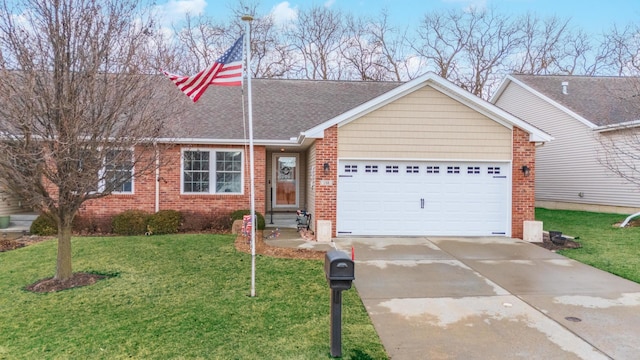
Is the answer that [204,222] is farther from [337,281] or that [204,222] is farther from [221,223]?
[337,281]

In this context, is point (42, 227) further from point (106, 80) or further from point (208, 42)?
point (208, 42)

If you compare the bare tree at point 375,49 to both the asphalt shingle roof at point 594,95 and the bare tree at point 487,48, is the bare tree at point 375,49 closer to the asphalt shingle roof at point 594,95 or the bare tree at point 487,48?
the bare tree at point 487,48

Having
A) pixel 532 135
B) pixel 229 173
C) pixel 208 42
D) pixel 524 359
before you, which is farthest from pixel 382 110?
pixel 208 42

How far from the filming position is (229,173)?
12797 mm

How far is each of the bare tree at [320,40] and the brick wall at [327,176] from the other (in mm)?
20097

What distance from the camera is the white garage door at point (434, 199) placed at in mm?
10992

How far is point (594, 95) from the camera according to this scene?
17969mm

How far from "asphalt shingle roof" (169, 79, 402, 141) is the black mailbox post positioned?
821cm

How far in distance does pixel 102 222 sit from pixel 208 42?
1890 centimetres

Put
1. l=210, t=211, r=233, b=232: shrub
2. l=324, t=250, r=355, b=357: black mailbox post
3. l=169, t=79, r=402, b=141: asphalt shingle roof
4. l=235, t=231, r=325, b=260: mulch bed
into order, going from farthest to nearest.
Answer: l=169, t=79, r=402, b=141: asphalt shingle roof → l=210, t=211, r=233, b=232: shrub → l=235, t=231, r=325, b=260: mulch bed → l=324, t=250, r=355, b=357: black mailbox post

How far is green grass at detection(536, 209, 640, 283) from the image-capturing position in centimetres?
777

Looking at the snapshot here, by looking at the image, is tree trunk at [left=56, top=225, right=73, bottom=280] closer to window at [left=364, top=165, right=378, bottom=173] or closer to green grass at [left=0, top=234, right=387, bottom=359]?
green grass at [left=0, top=234, right=387, bottom=359]

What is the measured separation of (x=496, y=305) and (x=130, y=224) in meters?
10.1

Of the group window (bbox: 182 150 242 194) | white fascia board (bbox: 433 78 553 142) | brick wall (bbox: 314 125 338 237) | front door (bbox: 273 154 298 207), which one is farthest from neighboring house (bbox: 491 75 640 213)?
window (bbox: 182 150 242 194)
